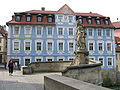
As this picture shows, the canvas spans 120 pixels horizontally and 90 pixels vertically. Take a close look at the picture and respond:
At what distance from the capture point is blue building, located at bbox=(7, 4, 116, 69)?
35969 millimetres

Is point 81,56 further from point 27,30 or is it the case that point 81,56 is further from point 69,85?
point 27,30

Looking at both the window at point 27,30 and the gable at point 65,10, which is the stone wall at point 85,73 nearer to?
the window at point 27,30

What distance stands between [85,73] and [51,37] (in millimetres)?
25599

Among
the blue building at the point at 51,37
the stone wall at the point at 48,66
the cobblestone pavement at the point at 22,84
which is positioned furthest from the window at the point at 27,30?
the cobblestone pavement at the point at 22,84

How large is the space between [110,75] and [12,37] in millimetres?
17702

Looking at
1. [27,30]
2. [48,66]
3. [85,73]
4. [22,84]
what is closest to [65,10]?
[27,30]

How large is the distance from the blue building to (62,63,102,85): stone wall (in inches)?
965

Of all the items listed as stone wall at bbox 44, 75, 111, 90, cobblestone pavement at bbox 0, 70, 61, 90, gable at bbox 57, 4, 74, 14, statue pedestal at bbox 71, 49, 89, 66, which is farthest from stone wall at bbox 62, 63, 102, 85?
gable at bbox 57, 4, 74, 14

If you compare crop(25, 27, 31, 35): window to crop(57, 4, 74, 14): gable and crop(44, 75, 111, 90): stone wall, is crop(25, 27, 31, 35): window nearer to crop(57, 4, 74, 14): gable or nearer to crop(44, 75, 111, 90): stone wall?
crop(57, 4, 74, 14): gable

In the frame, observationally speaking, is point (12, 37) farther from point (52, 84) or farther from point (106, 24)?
point (52, 84)

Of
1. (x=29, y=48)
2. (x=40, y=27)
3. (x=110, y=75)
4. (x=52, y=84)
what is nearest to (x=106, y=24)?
(x=110, y=75)

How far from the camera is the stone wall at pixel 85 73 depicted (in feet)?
36.5

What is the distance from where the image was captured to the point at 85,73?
38.8ft

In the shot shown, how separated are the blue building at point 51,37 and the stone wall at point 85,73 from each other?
24.5 metres
